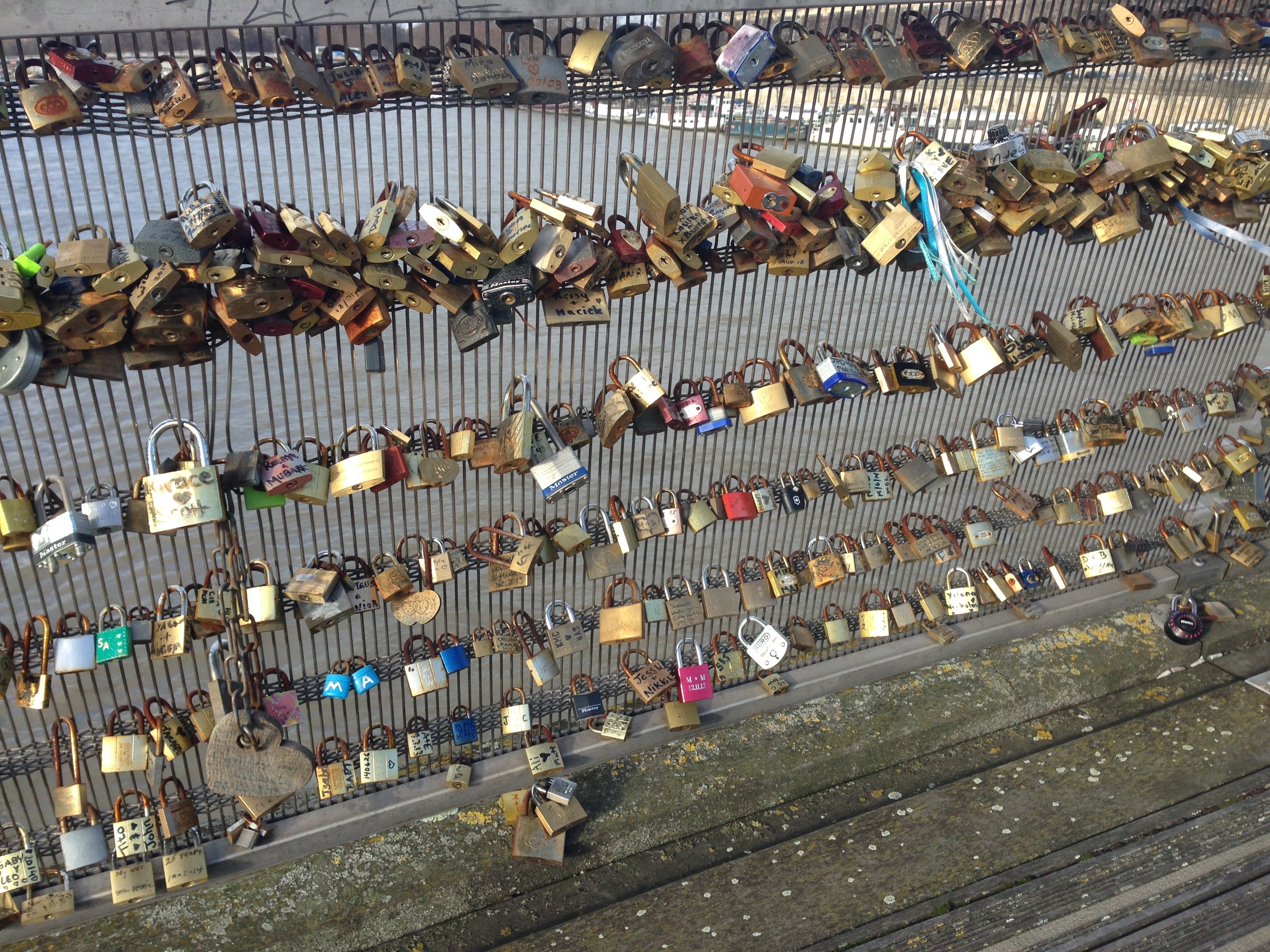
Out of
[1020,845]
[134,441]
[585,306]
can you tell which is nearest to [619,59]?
[585,306]

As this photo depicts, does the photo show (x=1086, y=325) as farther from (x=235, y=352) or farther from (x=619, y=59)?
(x=235, y=352)

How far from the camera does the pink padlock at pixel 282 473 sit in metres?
3.74

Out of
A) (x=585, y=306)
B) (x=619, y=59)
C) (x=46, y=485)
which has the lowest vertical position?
(x=46, y=485)

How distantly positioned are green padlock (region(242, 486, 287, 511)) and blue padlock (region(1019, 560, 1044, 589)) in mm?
4807

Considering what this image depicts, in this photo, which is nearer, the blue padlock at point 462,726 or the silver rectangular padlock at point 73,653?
the silver rectangular padlock at point 73,653

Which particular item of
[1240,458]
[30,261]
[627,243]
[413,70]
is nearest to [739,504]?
[627,243]

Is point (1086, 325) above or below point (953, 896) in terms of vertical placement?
above

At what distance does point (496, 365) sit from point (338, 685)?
3263 mm

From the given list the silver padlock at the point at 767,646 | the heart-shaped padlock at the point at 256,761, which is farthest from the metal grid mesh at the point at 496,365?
the heart-shaped padlock at the point at 256,761

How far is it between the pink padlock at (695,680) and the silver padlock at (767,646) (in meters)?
0.25

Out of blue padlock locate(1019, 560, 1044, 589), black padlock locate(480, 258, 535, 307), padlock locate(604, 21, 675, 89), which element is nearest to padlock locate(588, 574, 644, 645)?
black padlock locate(480, 258, 535, 307)

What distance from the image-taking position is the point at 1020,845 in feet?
17.1

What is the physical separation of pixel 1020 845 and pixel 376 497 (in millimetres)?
3819

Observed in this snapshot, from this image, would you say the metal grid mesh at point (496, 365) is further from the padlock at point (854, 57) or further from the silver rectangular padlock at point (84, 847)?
the silver rectangular padlock at point (84, 847)
